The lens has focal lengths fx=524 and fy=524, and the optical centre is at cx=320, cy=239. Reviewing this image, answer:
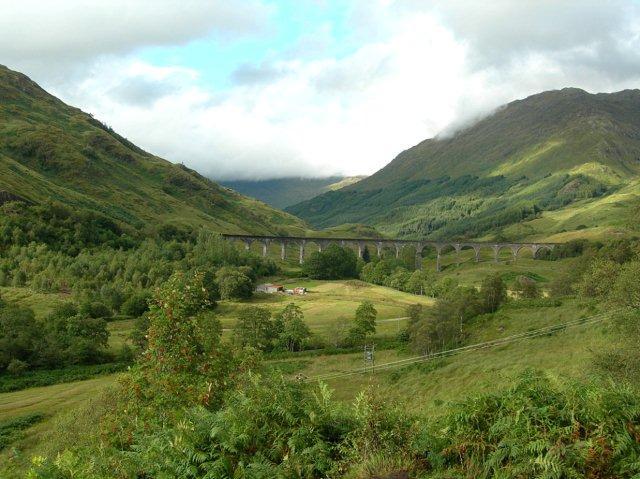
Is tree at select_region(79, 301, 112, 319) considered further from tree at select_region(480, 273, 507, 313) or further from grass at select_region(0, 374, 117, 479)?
tree at select_region(480, 273, 507, 313)

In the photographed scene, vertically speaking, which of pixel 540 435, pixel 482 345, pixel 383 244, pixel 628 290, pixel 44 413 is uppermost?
pixel 383 244

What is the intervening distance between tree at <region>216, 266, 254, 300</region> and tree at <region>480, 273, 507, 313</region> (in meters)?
51.0

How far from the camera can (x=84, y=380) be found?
58406 millimetres

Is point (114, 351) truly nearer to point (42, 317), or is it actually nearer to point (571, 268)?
point (42, 317)

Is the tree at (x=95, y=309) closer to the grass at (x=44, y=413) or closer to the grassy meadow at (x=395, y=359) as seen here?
the grassy meadow at (x=395, y=359)

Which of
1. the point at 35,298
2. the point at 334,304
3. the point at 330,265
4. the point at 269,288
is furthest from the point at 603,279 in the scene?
the point at 330,265

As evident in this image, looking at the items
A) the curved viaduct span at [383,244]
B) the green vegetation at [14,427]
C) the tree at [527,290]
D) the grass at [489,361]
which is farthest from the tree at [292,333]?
the curved viaduct span at [383,244]

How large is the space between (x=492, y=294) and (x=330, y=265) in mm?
75683

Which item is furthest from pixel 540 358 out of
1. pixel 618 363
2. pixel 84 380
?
pixel 84 380

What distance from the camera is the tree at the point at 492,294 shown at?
66.7 meters

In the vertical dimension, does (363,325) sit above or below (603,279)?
below

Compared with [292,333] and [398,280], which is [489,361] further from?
[398,280]

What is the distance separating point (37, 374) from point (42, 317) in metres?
20.7

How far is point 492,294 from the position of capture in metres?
67.9
